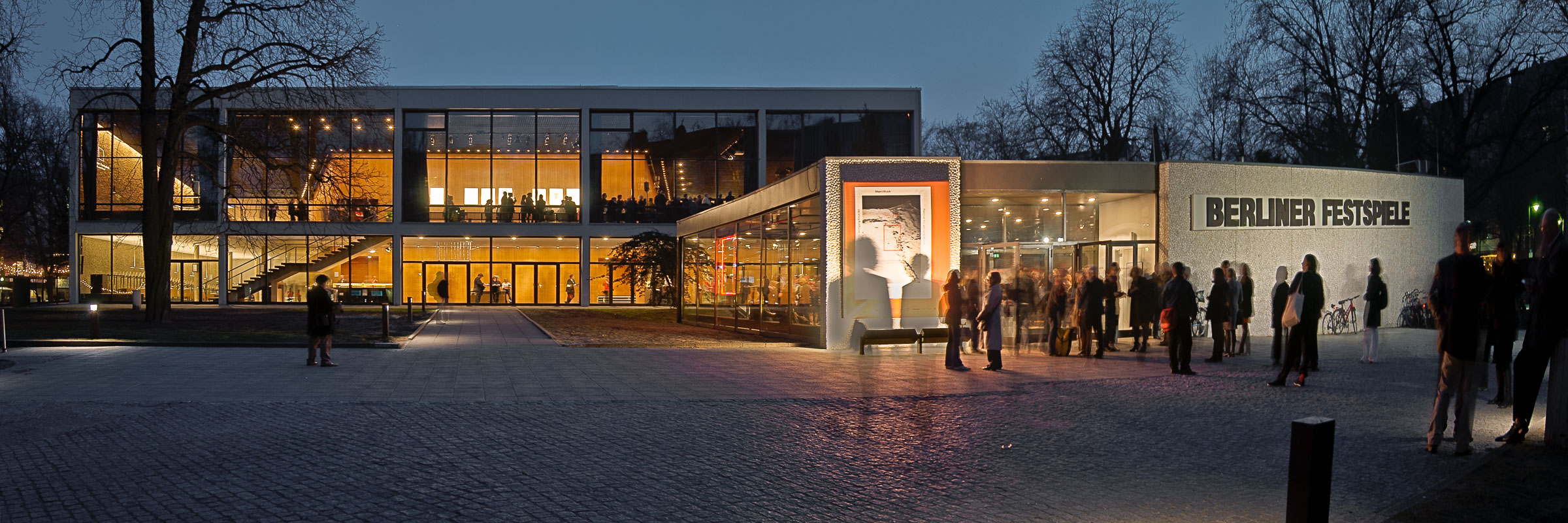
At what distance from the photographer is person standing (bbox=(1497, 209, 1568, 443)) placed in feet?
22.9

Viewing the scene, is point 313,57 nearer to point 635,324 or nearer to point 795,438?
point 635,324

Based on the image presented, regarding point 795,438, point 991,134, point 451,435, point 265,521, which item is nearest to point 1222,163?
point 795,438

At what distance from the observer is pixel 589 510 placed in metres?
5.43

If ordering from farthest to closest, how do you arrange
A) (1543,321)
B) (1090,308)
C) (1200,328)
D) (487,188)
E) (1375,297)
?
1. (487,188)
2. (1200,328)
3. (1090,308)
4. (1375,297)
5. (1543,321)

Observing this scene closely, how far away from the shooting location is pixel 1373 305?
1361 centimetres

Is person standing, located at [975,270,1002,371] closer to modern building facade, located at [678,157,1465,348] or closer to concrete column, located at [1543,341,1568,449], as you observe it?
modern building facade, located at [678,157,1465,348]

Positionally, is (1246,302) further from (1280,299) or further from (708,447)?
(708,447)

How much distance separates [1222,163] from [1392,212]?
535cm

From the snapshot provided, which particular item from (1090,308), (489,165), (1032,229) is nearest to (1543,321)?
(1090,308)

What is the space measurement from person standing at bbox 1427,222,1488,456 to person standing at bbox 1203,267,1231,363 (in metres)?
6.68

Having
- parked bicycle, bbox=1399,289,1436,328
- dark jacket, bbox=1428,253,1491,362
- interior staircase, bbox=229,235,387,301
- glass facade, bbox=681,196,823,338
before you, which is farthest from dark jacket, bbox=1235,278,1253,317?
interior staircase, bbox=229,235,387,301

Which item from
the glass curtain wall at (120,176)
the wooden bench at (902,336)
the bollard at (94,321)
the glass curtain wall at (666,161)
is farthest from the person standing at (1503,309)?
the glass curtain wall at (120,176)

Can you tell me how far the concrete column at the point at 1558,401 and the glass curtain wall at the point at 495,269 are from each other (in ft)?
126

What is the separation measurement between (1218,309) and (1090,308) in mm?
1927
